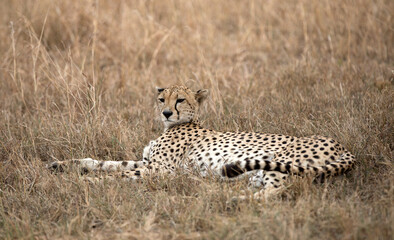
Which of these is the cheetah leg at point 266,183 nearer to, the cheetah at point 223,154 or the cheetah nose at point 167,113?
the cheetah at point 223,154

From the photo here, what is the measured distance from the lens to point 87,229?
270 cm

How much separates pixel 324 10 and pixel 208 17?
5.51 feet

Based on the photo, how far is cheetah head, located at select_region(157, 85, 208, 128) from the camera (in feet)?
12.3

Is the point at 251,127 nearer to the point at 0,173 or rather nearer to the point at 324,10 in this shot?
the point at 0,173

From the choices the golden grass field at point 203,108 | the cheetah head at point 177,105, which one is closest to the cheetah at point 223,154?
the cheetah head at point 177,105

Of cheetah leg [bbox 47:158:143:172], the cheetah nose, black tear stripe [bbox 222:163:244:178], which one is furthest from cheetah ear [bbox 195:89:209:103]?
black tear stripe [bbox 222:163:244:178]

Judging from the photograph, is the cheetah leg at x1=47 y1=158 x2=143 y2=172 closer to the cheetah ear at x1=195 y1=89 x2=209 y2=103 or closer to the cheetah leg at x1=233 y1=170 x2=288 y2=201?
the cheetah ear at x1=195 y1=89 x2=209 y2=103

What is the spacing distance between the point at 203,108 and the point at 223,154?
1.29m

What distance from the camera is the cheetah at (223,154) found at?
9.83ft

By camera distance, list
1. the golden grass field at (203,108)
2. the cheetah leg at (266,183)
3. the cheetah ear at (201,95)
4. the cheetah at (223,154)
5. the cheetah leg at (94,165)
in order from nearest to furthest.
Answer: the golden grass field at (203,108)
the cheetah leg at (266,183)
the cheetah at (223,154)
the cheetah leg at (94,165)
the cheetah ear at (201,95)

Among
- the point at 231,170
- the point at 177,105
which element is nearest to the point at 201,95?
the point at 177,105

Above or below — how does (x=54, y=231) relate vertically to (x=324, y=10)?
below

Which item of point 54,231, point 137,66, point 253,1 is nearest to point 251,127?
point 54,231

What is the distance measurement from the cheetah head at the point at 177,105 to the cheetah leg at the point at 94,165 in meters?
0.45
